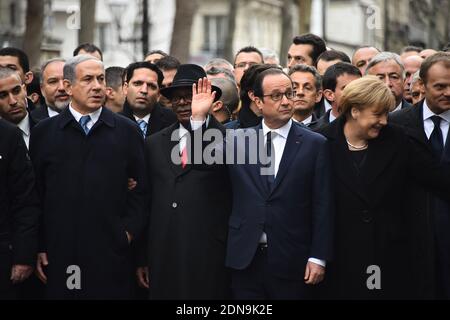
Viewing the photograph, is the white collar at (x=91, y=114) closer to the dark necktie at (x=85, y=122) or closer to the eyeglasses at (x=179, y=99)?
the dark necktie at (x=85, y=122)

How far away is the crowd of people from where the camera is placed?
27.8 ft

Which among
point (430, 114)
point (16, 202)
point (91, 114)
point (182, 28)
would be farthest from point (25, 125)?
point (182, 28)

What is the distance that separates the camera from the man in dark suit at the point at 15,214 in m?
8.68

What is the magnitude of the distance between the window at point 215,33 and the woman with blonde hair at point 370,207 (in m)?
53.1

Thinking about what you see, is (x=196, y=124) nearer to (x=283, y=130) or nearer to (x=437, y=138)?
(x=283, y=130)

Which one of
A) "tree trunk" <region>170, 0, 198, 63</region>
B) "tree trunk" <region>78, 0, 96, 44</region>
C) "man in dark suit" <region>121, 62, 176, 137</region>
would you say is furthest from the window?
"man in dark suit" <region>121, 62, 176, 137</region>

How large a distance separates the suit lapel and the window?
174 feet

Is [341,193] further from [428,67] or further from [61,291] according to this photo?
[61,291]

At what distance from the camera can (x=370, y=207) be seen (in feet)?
28.0

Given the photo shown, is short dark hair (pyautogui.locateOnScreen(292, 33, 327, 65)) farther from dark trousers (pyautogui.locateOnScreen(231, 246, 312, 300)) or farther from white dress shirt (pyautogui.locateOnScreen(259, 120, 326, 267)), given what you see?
dark trousers (pyautogui.locateOnScreen(231, 246, 312, 300))

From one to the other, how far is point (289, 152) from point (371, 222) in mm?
838

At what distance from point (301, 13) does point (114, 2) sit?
9.26 metres

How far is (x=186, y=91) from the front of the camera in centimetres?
899
